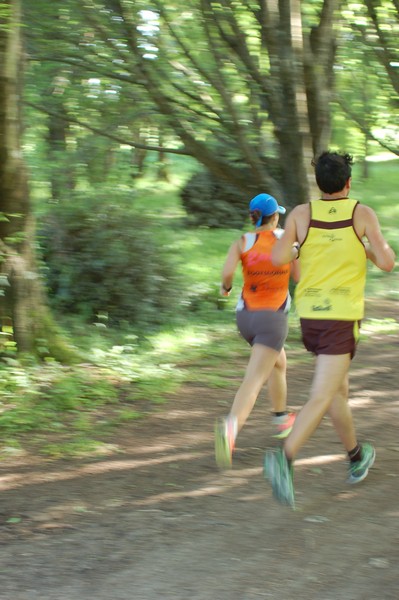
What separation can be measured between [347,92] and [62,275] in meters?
5.97

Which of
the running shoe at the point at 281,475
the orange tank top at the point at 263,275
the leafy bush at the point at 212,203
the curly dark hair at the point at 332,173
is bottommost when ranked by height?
the leafy bush at the point at 212,203

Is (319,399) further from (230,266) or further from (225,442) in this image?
(230,266)

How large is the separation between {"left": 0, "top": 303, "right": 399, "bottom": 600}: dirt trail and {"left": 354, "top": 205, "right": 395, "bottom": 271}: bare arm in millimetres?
1519

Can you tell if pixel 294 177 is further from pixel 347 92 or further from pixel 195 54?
pixel 347 92

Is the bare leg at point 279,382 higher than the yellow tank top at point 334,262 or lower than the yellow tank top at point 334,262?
lower

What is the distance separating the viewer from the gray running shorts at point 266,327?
19.3ft

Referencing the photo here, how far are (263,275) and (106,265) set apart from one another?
15.9ft

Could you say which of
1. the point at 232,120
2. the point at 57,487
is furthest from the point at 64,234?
the point at 57,487

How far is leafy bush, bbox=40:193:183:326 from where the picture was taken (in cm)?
1048

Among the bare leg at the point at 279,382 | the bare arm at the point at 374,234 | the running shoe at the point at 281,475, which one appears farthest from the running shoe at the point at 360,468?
the bare arm at the point at 374,234

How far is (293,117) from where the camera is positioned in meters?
9.99

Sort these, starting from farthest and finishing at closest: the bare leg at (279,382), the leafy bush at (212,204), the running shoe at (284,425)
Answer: the leafy bush at (212,204) < the running shoe at (284,425) < the bare leg at (279,382)

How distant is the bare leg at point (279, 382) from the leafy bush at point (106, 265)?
162 inches

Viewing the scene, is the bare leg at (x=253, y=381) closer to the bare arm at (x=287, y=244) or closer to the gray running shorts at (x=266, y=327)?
the gray running shorts at (x=266, y=327)
